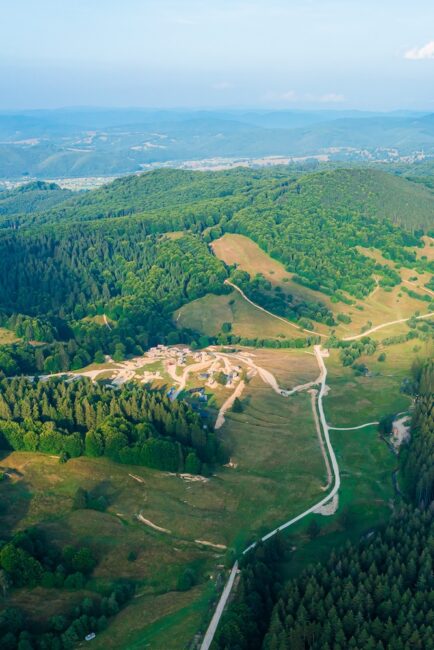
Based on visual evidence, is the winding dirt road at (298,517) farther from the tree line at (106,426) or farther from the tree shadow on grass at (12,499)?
the tree shadow on grass at (12,499)

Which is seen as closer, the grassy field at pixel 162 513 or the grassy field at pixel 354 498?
the grassy field at pixel 162 513

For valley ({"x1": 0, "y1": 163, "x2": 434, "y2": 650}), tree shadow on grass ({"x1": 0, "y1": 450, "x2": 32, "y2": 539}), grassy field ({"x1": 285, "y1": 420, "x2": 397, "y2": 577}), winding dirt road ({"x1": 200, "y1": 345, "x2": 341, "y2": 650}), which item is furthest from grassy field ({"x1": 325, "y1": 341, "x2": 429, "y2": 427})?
tree shadow on grass ({"x1": 0, "y1": 450, "x2": 32, "y2": 539})

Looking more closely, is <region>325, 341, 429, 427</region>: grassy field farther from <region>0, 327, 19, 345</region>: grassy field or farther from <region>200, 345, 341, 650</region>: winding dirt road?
<region>0, 327, 19, 345</region>: grassy field

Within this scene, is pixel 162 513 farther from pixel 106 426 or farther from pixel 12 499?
pixel 12 499

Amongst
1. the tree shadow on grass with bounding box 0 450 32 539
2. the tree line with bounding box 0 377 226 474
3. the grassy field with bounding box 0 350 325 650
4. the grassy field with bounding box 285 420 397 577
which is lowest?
the grassy field with bounding box 285 420 397 577

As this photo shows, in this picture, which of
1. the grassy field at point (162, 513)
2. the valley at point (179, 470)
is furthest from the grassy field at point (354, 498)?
the grassy field at point (162, 513)

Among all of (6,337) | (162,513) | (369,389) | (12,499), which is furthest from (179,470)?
(6,337)

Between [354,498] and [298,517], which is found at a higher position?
[298,517]

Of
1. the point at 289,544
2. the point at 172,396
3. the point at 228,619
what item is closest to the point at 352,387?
the point at 172,396
